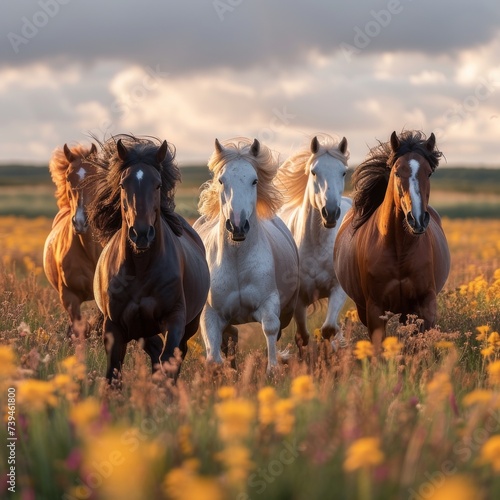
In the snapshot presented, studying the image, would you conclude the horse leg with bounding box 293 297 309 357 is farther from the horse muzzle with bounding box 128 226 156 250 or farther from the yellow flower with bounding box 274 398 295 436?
the yellow flower with bounding box 274 398 295 436

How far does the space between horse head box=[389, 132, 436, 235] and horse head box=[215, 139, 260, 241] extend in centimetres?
134

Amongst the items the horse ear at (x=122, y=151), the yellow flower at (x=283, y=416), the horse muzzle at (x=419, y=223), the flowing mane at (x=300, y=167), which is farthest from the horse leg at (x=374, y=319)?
the yellow flower at (x=283, y=416)

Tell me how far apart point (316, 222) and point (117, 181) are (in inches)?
144

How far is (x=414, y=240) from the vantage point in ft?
27.0

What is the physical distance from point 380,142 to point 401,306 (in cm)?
187

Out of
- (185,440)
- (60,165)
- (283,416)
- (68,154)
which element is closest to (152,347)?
(68,154)

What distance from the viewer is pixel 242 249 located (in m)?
8.60

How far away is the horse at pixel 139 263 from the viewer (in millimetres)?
6746

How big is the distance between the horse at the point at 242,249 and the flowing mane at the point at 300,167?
131cm

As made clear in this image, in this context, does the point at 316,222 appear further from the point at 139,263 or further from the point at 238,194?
the point at 139,263

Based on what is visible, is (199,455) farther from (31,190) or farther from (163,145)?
(31,190)

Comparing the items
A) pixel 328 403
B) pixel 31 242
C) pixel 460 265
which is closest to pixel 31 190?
pixel 31 242

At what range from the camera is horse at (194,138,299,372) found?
27.0ft

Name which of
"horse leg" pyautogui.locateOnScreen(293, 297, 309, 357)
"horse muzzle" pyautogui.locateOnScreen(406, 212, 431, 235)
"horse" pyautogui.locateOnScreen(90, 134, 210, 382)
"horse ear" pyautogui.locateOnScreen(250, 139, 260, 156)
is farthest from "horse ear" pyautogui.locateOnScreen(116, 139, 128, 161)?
"horse leg" pyautogui.locateOnScreen(293, 297, 309, 357)
